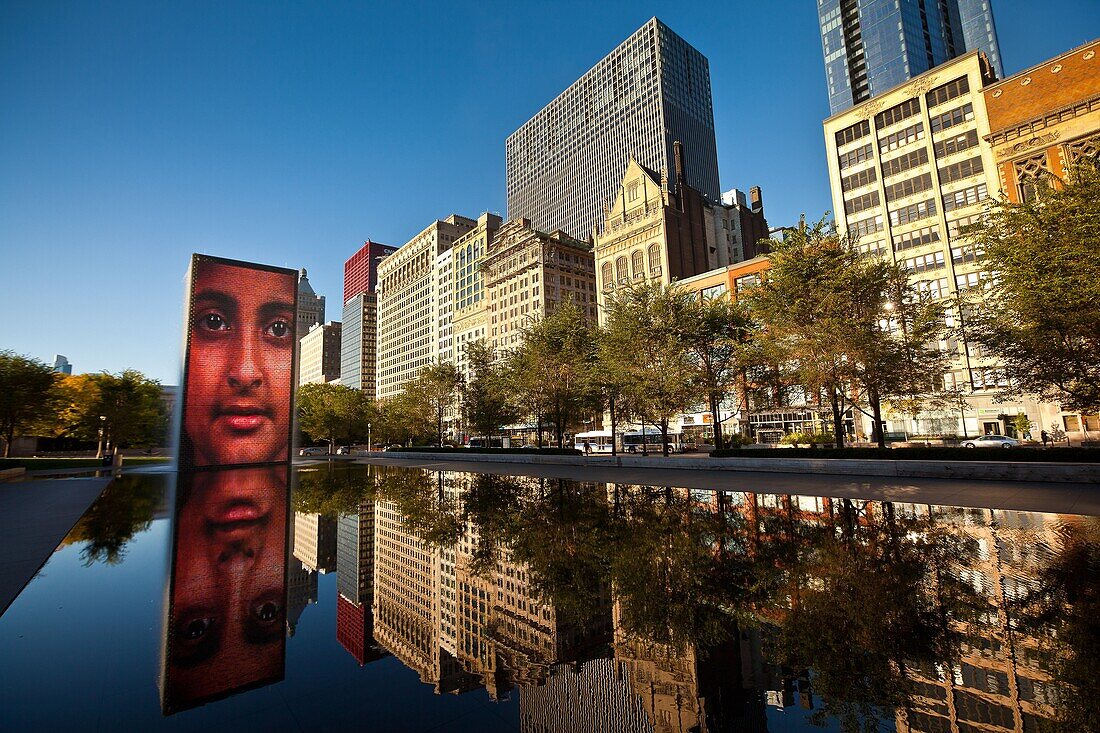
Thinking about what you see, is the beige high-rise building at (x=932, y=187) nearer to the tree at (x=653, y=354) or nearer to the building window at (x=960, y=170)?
the building window at (x=960, y=170)

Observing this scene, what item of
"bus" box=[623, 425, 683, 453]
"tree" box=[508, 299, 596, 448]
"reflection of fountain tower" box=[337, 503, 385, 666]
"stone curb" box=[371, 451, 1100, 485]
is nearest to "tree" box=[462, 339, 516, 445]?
"tree" box=[508, 299, 596, 448]

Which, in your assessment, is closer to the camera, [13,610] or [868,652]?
[868,652]

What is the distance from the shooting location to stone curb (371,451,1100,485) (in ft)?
58.7

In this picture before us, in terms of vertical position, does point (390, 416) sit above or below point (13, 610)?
above

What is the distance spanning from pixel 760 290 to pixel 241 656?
28.6m

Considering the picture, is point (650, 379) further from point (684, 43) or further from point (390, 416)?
point (684, 43)

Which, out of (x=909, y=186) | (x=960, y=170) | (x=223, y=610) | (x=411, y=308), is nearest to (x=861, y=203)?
(x=909, y=186)

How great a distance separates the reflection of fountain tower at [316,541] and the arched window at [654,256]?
238 feet

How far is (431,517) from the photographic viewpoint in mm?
15273

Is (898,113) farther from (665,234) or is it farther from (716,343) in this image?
(716,343)

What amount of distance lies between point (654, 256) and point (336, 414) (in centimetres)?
5892

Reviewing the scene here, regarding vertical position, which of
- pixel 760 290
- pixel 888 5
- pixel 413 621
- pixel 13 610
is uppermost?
pixel 888 5

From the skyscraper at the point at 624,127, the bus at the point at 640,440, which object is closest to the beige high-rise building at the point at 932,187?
the bus at the point at 640,440

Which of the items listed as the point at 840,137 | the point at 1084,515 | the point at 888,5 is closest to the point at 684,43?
the point at 888,5
